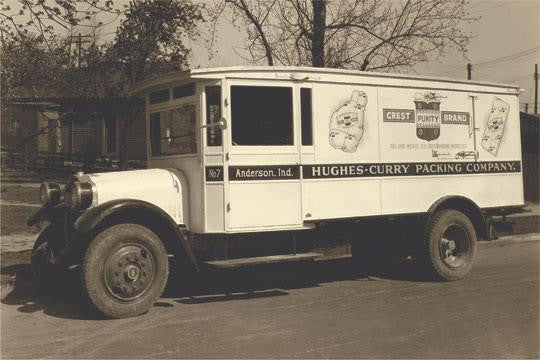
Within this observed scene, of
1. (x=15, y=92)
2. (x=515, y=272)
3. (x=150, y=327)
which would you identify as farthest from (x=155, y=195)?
(x=15, y=92)

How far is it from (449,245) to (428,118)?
1795mm

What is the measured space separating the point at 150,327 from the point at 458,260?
4.66m

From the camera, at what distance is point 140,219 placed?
254 inches

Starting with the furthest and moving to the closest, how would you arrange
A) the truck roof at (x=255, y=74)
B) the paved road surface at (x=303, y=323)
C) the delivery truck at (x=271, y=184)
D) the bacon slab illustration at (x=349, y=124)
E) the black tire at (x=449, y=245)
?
the black tire at (x=449, y=245) → the bacon slab illustration at (x=349, y=124) → the truck roof at (x=255, y=74) → the delivery truck at (x=271, y=184) → the paved road surface at (x=303, y=323)

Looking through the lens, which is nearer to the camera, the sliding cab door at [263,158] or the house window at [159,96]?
the sliding cab door at [263,158]

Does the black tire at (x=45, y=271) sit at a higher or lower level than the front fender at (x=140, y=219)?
lower

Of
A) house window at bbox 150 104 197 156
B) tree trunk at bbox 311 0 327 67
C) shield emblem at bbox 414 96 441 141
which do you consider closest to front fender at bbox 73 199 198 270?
house window at bbox 150 104 197 156

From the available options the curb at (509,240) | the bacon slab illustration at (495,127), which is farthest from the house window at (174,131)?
the curb at (509,240)

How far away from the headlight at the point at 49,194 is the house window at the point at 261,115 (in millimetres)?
2243

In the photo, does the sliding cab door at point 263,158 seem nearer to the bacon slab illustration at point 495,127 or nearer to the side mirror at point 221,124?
the side mirror at point 221,124

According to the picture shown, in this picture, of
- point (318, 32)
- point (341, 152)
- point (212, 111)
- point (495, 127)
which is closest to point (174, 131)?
point (212, 111)

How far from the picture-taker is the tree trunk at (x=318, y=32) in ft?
43.3

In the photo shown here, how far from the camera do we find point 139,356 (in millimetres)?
4871

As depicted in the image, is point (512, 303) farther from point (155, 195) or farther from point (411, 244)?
point (155, 195)
